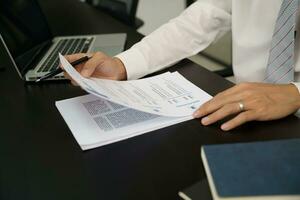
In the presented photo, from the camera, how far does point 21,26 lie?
115 cm

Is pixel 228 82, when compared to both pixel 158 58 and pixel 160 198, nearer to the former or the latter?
pixel 158 58

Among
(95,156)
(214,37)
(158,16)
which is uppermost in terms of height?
(214,37)

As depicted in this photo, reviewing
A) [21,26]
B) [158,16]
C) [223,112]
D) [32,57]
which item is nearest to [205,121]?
[223,112]

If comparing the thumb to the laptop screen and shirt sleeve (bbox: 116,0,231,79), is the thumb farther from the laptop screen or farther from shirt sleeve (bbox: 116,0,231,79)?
the laptop screen

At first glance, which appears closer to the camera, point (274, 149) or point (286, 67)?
point (274, 149)

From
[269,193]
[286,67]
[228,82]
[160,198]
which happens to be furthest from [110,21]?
[269,193]

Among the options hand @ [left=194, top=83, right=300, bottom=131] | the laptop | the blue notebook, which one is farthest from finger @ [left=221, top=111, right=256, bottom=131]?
the laptop

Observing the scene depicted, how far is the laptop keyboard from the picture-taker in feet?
3.34

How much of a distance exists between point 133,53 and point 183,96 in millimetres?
230

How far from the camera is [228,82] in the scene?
915 millimetres

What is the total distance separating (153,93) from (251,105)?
0.22m

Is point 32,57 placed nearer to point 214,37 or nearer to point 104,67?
point 104,67

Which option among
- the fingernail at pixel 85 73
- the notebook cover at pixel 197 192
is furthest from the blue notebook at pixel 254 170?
the fingernail at pixel 85 73

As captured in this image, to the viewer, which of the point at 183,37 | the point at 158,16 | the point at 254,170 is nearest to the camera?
the point at 254,170
